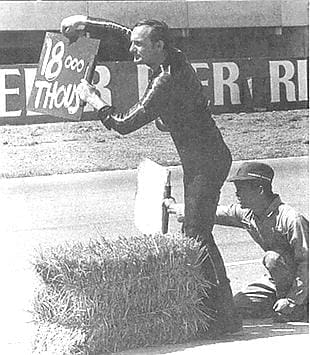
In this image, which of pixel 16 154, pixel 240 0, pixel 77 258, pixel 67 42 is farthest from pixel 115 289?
pixel 240 0

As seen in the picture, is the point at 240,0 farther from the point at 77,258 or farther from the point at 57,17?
the point at 77,258

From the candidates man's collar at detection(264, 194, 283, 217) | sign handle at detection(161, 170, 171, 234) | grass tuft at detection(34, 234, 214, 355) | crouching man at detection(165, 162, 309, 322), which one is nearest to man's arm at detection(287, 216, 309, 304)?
crouching man at detection(165, 162, 309, 322)

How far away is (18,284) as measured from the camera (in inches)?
236

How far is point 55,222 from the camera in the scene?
5910 mm

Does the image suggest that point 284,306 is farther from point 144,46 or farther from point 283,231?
point 144,46

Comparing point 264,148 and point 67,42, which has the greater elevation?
point 67,42

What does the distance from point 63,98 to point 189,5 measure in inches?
32.3

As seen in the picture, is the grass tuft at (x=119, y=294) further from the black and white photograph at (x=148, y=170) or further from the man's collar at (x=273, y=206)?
the man's collar at (x=273, y=206)

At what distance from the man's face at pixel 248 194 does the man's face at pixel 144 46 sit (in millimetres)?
877

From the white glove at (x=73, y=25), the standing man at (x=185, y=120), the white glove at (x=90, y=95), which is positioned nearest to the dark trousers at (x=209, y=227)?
the standing man at (x=185, y=120)

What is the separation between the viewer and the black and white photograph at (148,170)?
573 cm

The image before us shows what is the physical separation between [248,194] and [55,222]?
1.09m

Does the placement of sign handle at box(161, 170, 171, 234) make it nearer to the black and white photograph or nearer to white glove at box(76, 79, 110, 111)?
the black and white photograph

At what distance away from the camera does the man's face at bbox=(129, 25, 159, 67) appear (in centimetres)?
579
